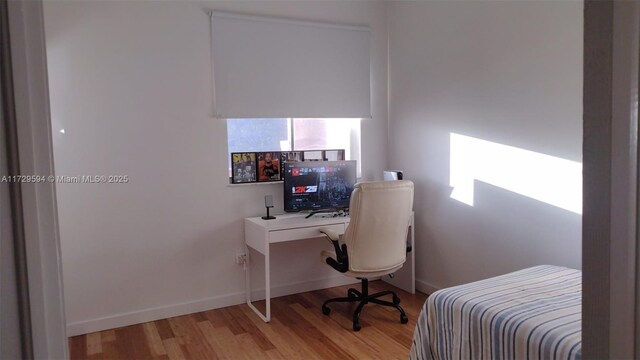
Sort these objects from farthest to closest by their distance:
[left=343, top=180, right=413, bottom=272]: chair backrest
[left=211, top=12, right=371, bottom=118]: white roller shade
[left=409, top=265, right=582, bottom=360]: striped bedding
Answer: [left=211, top=12, right=371, bottom=118]: white roller shade
[left=343, top=180, right=413, bottom=272]: chair backrest
[left=409, top=265, right=582, bottom=360]: striped bedding

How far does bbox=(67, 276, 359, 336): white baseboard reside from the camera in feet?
11.5

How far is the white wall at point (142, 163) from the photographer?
3373 millimetres

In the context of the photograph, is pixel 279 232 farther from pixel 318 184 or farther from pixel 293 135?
pixel 293 135

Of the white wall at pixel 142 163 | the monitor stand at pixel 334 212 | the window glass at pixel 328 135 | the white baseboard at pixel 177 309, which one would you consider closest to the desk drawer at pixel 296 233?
the monitor stand at pixel 334 212

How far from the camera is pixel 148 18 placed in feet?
11.6

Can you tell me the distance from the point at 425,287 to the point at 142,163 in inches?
101

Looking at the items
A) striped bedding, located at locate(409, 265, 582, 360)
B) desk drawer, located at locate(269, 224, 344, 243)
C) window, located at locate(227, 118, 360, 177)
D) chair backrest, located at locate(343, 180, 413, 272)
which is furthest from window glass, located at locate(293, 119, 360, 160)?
striped bedding, located at locate(409, 265, 582, 360)

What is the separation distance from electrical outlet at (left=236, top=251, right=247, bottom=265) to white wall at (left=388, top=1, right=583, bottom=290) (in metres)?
1.54

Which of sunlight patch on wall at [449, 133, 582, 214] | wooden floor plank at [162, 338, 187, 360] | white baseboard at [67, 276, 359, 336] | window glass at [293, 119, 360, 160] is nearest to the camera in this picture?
sunlight patch on wall at [449, 133, 582, 214]

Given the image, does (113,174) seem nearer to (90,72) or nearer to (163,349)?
(90,72)

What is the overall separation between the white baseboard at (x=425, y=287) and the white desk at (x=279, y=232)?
3.6 inches

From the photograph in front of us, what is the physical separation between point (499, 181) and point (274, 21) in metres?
2.18

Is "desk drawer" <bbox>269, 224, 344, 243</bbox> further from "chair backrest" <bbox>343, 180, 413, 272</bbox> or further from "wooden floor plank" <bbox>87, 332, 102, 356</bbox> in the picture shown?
"wooden floor plank" <bbox>87, 332, 102, 356</bbox>

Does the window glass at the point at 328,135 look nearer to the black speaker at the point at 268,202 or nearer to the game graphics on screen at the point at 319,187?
the game graphics on screen at the point at 319,187
